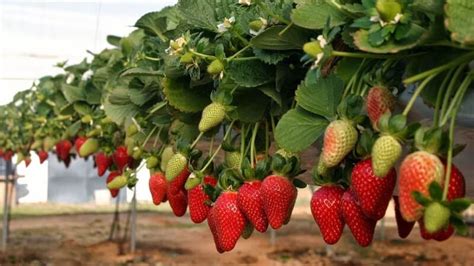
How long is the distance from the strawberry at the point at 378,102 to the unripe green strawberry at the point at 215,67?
0.36 meters

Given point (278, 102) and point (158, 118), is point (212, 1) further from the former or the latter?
point (158, 118)

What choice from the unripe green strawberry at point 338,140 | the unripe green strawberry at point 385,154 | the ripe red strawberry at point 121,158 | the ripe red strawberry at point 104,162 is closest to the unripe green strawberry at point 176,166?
the unripe green strawberry at point 338,140

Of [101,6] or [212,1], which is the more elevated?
[212,1]

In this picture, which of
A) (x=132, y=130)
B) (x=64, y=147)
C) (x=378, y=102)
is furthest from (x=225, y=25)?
(x=64, y=147)

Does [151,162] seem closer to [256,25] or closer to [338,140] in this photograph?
[256,25]

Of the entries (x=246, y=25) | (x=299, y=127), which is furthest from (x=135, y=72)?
(x=299, y=127)

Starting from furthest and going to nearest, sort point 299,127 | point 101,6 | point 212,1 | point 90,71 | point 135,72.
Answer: point 101,6 → point 90,71 → point 135,72 → point 212,1 → point 299,127

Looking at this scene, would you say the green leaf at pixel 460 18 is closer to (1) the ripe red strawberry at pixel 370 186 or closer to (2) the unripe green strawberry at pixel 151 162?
(1) the ripe red strawberry at pixel 370 186

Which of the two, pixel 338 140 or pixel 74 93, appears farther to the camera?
pixel 74 93

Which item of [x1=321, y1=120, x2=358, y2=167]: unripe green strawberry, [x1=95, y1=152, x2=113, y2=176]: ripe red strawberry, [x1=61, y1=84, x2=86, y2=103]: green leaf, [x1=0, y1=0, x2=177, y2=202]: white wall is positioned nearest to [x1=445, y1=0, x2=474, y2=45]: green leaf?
[x1=321, y1=120, x2=358, y2=167]: unripe green strawberry

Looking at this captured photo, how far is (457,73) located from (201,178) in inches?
27.2

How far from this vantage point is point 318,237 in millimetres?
9359

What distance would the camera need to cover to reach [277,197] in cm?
114

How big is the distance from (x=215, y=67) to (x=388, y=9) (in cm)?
50
